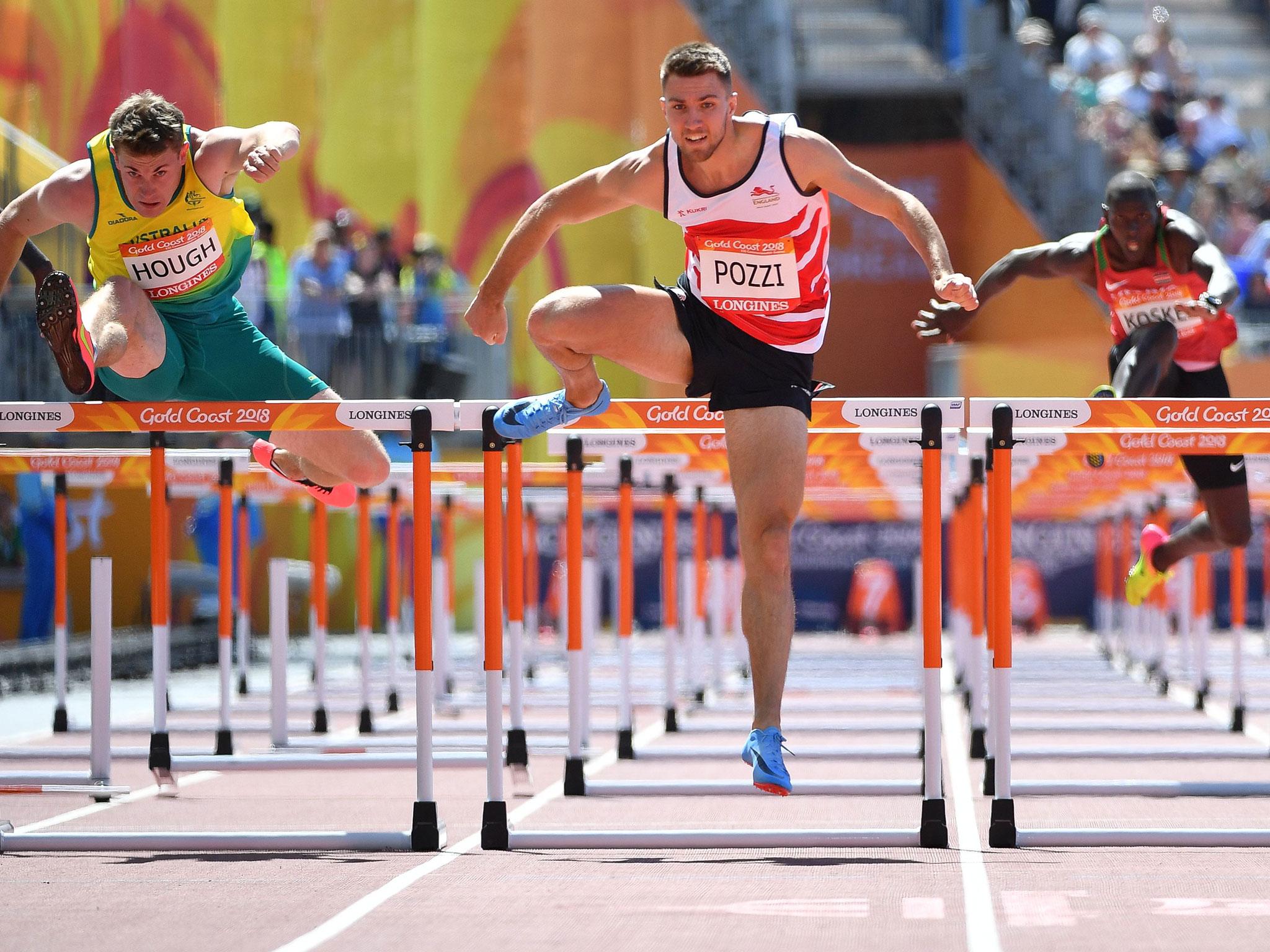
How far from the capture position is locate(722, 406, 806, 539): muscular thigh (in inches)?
231

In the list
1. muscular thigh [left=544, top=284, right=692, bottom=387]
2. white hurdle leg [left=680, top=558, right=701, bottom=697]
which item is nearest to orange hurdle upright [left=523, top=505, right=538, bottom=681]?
white hurdle leg [left=680, top=558, right=701, bottom=697]

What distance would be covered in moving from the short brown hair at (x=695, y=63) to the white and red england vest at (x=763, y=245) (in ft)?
0.77

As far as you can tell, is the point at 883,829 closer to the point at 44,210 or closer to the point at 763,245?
the point at 763,245

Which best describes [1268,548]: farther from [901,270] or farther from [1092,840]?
[1092,840]

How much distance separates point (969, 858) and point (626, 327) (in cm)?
198

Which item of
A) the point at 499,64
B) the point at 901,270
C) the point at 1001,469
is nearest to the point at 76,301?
the point at 1001,469

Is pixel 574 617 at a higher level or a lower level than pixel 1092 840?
higher

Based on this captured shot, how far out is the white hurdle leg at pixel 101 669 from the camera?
7.26 metres

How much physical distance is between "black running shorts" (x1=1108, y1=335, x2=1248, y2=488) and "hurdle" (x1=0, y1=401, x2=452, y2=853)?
127 inches

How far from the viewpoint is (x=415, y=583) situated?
6.38 meters

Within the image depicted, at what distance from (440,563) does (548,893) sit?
23.0ft

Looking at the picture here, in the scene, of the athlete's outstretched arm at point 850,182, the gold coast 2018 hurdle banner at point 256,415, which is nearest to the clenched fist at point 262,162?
the gold coast 2018 hurdle banner at point 256,415

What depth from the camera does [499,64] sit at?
22.7m

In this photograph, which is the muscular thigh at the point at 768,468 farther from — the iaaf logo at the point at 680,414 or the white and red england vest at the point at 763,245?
the iaaf logo at the point at 680,414
